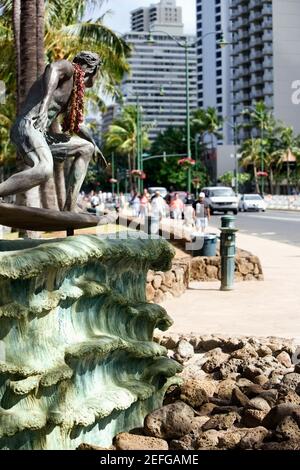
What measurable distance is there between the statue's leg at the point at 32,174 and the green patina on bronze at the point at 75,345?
1.30 feet

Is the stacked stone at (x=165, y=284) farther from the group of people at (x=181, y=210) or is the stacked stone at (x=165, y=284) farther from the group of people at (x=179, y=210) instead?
the group of people at (x=181, y=210)

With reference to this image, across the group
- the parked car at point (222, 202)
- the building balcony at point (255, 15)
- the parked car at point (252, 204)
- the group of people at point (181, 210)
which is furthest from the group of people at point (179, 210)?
the building balcony at point (255, 15)

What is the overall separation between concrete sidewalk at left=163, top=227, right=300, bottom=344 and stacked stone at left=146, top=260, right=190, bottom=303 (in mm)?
152

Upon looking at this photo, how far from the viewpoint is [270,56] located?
10312 cm

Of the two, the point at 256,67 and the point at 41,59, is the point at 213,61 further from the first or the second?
the point at 41,59

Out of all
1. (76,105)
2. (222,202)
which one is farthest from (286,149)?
(76,105)

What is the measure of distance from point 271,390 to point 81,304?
182cm

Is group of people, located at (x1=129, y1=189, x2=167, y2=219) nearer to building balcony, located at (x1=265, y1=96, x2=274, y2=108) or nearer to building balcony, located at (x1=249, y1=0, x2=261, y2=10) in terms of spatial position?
building balcony, located at (x1=265, y1=96, x2=274, y2=108)

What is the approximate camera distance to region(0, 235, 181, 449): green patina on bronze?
5.07 metres

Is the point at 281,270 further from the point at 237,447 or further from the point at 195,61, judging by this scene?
the point at 195,61

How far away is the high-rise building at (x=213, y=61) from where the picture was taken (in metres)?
134

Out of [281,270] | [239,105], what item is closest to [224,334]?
[281,270]

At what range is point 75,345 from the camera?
17.8 feet

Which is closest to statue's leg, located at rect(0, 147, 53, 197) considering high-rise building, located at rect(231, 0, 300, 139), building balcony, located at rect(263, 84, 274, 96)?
high-rise building, located at rect(231, 0, 300, 139)
